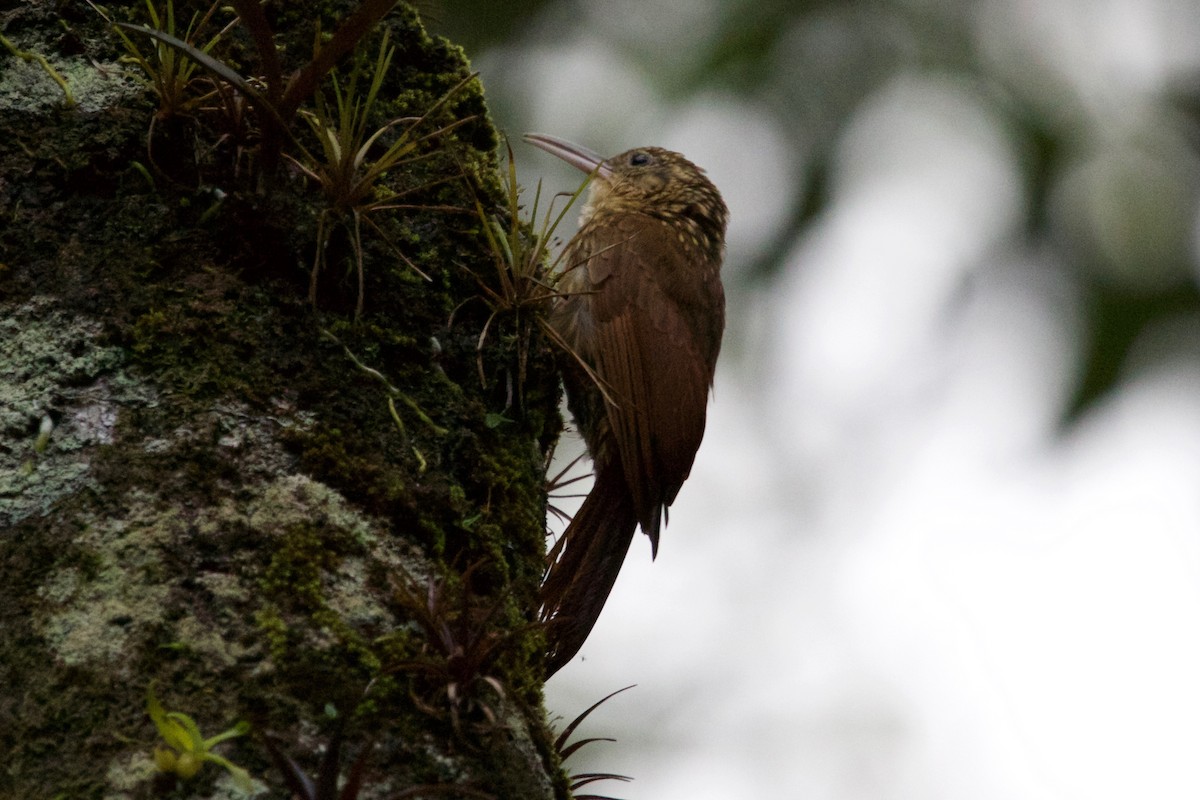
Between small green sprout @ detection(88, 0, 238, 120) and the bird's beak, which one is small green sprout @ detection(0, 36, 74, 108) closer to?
small green sprout @ detection(88, 0, 238, 120)

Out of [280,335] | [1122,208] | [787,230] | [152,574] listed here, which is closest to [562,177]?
[787,230]

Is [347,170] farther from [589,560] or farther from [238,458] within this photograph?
[589,560]

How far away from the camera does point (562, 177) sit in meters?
5.30

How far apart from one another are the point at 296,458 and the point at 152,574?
0.26 m

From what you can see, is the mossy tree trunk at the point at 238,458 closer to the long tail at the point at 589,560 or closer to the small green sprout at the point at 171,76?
the small green sprout at the point at 171,76

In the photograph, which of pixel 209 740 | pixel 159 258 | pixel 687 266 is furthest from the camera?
pixel 687 266

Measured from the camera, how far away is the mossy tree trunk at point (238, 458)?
4.56ft

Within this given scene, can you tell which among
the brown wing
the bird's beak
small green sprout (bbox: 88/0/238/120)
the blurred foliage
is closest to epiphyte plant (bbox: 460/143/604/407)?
small green sprout (bbox: 88/0/238/120)

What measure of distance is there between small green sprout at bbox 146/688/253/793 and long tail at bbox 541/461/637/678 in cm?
125

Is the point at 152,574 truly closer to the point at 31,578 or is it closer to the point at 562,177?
the point at 31,578

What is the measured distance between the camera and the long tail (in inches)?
107

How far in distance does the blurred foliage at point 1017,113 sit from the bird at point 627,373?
856mm

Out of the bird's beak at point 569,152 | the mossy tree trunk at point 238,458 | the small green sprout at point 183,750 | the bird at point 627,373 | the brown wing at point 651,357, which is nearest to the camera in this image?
the small green sprout at point 183,750

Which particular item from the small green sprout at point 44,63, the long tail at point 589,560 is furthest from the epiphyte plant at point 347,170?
the long tail at point 589,560
